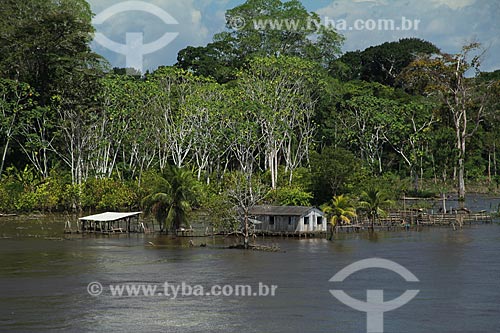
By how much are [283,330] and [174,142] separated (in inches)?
2018

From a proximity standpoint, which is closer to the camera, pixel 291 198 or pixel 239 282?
pixel 239 282

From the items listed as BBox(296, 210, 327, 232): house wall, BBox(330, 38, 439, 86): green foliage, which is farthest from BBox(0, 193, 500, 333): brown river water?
BBox(330, 38, 439, 86): green foliage

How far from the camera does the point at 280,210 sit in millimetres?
56656

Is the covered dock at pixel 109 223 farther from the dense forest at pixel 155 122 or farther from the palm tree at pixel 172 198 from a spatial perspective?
the dense forest at pixel 155 122

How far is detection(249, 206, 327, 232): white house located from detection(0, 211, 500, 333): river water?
6.63 ft

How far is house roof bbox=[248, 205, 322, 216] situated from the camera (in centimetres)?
5594

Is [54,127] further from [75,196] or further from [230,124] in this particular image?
[230,124]

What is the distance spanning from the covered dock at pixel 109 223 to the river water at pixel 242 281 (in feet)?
5.94

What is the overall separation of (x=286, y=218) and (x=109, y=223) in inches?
570

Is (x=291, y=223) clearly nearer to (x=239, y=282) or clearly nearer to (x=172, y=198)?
(x=172, y=198)

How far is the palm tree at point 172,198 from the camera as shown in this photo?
5597cm

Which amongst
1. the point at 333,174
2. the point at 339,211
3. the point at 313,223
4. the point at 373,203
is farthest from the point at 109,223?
the point at 373,203

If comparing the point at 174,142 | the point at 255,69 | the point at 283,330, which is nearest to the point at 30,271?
the point at 283,330

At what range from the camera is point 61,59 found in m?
78.4
